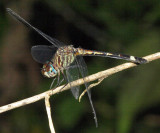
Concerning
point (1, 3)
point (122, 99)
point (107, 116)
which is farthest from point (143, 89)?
point (1, 3)

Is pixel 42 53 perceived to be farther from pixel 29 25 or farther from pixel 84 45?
pixel 84 45

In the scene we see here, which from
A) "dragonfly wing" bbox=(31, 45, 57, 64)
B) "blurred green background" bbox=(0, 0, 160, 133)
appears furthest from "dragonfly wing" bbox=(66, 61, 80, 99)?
"blurred green background" bbox=(0, 0, 160, 133)

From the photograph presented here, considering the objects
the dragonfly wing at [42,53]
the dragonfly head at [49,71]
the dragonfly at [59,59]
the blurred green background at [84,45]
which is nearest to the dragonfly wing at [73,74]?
the dragonfly at [59,59]

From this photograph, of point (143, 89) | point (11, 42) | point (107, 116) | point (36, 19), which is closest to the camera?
point (143, 89)

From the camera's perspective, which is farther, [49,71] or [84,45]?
[84,45]

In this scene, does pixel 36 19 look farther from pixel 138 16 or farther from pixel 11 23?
pixel 138 16

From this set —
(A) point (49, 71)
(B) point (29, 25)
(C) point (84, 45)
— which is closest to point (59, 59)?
(A) point (49, 71)
